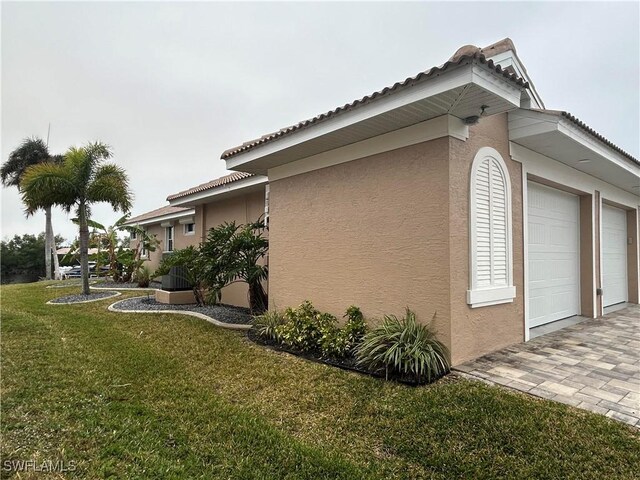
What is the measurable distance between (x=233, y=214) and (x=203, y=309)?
3434 mm

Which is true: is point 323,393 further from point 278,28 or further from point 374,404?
point 278,28

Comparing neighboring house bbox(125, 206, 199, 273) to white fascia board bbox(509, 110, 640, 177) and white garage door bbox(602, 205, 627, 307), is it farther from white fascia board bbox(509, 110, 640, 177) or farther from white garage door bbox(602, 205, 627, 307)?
white garage door bbox(602, 205, 627, 307)

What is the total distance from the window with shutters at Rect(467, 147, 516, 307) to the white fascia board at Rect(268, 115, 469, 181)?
0.82 metres

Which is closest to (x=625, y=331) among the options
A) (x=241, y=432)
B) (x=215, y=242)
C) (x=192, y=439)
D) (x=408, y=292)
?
(x=408, y=292)

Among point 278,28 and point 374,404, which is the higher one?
point 278,28

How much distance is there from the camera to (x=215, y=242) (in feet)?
29.4

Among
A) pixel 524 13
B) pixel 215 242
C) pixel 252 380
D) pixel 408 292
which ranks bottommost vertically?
pixel 252 380

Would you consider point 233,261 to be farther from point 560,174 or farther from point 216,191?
point 560,174

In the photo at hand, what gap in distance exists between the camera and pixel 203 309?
10641 millimetres

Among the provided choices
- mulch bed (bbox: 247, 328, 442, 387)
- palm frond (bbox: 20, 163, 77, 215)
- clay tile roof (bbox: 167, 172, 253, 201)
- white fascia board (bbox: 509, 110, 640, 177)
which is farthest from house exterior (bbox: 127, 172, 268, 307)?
white fascia board (bbox: 509, 110, 640, 177)

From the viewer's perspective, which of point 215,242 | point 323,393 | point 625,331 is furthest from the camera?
point 215,242

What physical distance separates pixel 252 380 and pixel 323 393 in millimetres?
1166

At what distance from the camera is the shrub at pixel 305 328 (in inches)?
253

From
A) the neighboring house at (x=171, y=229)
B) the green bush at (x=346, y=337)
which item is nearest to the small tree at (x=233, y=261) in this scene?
the green bush at (x=346, y=337)
